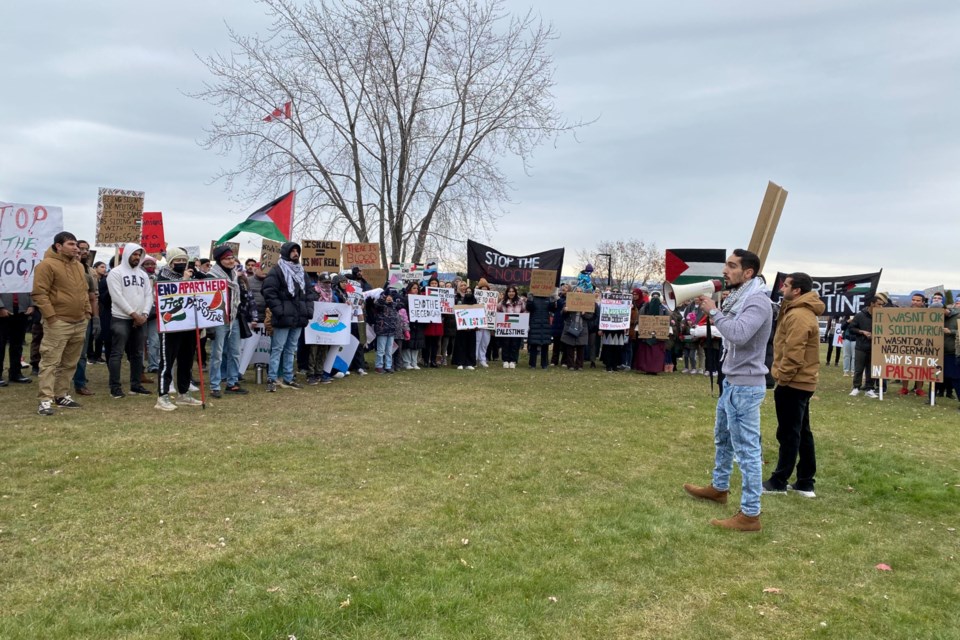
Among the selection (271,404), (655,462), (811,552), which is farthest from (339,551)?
(271,404)

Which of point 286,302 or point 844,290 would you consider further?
point 844,290

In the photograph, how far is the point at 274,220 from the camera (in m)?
12.7

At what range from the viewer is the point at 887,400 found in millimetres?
12812

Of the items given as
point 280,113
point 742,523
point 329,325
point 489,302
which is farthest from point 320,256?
point 280,113

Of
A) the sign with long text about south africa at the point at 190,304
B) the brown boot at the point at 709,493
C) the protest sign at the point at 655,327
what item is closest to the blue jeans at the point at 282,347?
the sign with long text about south africa at the point at 190,304

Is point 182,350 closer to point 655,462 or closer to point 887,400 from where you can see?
point 655,462

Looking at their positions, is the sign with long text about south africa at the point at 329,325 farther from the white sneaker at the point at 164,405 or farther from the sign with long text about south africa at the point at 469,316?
the sign with long text about south africa at the point at 469,316

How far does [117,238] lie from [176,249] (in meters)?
4.33

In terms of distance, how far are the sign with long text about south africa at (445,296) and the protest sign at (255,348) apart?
4180 millimetres

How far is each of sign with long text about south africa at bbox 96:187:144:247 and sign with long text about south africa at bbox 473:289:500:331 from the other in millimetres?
7420

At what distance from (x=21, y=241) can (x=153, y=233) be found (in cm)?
600

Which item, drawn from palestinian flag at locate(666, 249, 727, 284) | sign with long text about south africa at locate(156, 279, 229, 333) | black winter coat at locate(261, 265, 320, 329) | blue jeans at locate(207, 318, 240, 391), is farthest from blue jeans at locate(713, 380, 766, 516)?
blue jeans at locate(207, 318, 240, 391)

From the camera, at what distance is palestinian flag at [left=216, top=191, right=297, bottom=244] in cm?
1246

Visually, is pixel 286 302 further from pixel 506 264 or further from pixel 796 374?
pixel 506 264
